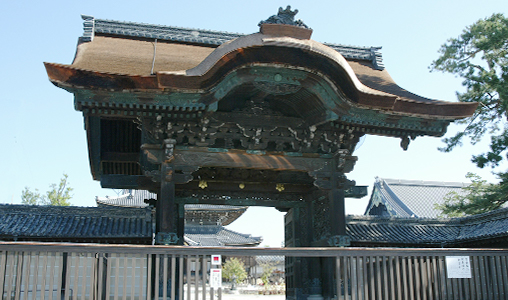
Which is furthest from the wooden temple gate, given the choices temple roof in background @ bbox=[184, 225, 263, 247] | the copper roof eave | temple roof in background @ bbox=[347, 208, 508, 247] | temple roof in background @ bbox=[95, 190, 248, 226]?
temple roof in background @ bbox=[184, 225, 263, 247]

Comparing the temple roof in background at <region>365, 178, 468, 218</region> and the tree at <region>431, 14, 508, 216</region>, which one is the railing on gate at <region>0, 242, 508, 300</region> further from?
the temple roof in background at <region>365, 178, 468, 218</region>

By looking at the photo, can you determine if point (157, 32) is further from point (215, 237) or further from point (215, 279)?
point (215, 237)

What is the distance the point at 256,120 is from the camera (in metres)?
10.0

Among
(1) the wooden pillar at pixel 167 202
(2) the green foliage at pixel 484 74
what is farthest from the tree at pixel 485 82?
(1) the wooden pillar at pixel 167 202

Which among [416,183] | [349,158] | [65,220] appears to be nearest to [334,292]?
[349,158]

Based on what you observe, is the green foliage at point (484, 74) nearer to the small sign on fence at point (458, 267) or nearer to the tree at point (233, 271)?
the small sign on fence at point (458, 267)

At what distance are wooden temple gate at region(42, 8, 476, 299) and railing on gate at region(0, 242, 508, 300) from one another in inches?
73.8

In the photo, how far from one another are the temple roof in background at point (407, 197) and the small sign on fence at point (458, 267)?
2156 cm

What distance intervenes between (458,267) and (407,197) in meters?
27.3

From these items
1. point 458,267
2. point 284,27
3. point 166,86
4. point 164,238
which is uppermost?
point 284,27

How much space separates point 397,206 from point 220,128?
2447 cm

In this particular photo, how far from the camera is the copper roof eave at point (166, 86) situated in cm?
796

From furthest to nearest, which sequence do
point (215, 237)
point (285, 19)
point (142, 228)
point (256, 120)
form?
1. point (215, 237)
2. point (142, 228)
3. point (256, 120)
4. point (285, 19)

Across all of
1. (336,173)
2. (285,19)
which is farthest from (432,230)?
(285,19)
